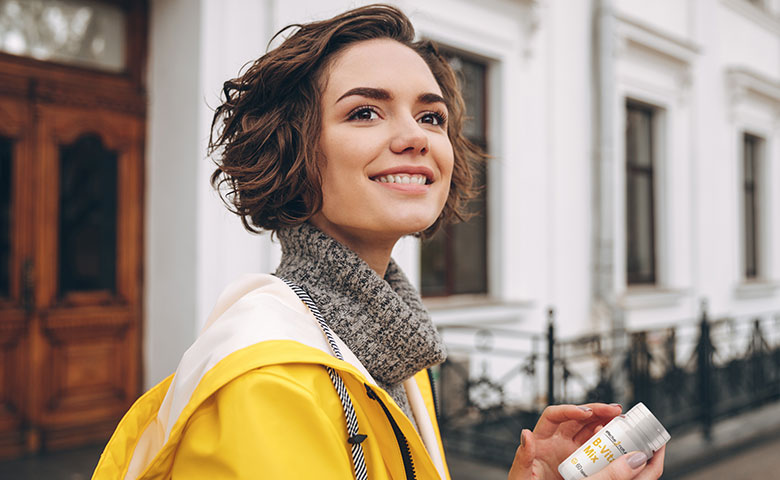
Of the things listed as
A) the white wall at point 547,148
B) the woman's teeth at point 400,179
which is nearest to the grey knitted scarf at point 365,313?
the woman's teeth at point 400,179

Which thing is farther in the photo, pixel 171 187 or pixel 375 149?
pixel 171 187

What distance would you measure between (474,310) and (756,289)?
6123 millimetres

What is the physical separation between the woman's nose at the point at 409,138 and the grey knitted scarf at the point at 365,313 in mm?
214

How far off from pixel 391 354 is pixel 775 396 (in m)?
7.51

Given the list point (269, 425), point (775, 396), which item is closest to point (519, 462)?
point (269, 425)

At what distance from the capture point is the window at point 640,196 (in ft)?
27.1

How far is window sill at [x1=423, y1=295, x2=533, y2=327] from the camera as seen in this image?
579cm

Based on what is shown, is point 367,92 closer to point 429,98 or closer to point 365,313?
point 429,98

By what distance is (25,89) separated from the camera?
14.5 ft

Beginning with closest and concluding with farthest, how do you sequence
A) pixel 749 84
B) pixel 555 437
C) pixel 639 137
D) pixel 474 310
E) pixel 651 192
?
pixel 555 437, pixel 474 310, pixel 639 137, pixel 651 192, pixel 749 84

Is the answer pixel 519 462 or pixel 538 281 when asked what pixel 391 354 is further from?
pixel 538 281

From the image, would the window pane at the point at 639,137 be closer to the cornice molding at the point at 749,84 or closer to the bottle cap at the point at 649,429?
the cornice molding at the point at 749,84

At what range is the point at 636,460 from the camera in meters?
1.10

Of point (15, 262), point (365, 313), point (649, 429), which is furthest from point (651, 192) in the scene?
point (365, 313)
